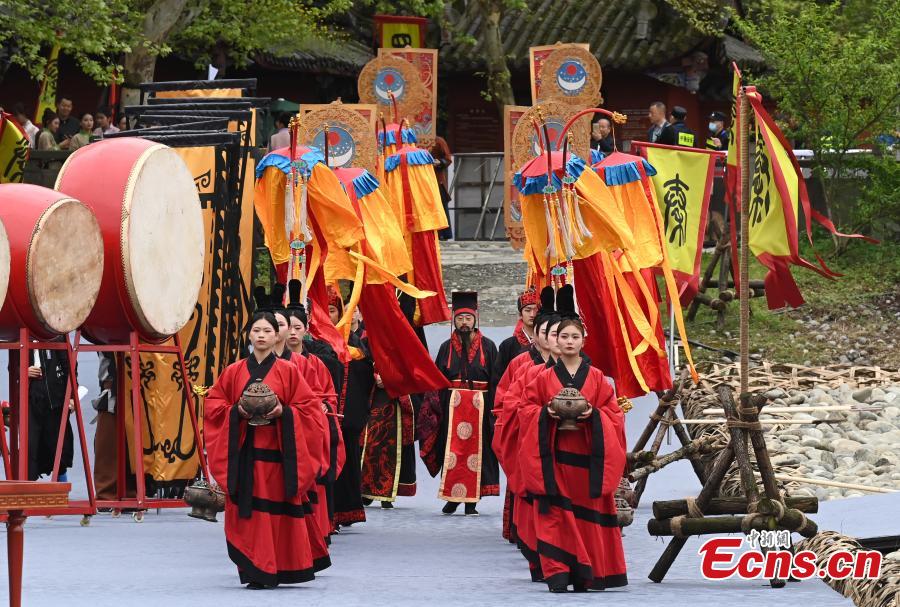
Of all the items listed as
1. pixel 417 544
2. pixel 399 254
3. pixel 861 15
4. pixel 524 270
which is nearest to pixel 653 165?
pixel 399 254

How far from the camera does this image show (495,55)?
2112cm

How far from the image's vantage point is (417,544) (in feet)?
31.9

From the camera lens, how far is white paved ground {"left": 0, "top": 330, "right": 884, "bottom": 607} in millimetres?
7516

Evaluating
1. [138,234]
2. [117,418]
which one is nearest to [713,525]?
[138,234]

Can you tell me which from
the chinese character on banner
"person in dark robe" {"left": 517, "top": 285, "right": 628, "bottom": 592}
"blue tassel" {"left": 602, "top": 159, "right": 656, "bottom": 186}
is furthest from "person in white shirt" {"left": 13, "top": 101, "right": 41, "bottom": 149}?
"person in dark robe" {"left": 517, "top": 285, "right": 628, "bottom": 592}

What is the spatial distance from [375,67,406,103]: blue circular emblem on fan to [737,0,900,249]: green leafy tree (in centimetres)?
539

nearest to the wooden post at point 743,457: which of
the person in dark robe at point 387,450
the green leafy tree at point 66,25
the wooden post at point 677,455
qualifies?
the wooden post at point 677,455

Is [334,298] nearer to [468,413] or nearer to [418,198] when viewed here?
[468,413]

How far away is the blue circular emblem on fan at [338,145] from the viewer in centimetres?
1111

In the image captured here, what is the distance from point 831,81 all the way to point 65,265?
37.1 feet

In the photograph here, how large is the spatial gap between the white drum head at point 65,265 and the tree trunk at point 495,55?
41.7ft

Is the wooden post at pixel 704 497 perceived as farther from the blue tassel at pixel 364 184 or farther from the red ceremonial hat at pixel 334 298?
the blue tassel at pixel 364 184

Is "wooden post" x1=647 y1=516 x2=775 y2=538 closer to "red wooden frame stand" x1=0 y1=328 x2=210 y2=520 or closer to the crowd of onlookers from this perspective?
"red wooden frame stand" x1=0 y1=328 x2=210 y2=520

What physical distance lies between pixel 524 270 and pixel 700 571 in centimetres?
978
